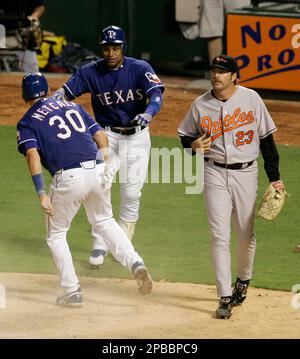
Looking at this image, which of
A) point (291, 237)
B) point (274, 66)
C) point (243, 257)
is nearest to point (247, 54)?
point (274, 66)

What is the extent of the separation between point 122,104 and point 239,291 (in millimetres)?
2124

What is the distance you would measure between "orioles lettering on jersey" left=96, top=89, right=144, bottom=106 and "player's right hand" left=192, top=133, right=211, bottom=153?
1618mm

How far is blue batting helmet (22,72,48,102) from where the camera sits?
337 inches

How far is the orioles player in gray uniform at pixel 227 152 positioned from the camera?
8.34 m

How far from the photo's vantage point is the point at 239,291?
8.65 meters

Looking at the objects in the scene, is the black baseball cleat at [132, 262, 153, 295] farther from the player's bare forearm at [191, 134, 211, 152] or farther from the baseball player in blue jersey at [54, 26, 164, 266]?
the baseball player in blue jersey at [54, 26, 164, 266]

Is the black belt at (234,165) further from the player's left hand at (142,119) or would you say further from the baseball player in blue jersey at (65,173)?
the player's left hand at (142,119)

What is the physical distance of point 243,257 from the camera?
8617mm

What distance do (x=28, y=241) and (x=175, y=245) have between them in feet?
4.47

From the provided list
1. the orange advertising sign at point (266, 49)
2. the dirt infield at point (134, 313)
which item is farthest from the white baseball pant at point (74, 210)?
the orange advertising sign at point (266, 49)

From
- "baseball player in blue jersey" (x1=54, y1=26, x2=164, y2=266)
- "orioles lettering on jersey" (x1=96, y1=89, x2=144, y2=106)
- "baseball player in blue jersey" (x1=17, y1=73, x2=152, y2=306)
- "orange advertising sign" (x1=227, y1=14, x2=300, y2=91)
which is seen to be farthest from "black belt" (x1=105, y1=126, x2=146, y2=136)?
"orange advertising sign" (x1=227, y1=14, x2=300, y2=91)

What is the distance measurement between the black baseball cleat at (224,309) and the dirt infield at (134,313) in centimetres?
6

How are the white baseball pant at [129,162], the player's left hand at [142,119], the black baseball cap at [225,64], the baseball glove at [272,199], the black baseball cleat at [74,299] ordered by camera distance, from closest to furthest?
1. the black baseball cap at [225,64]
2. the baseball glove at [272,199]
3. the black baseball cleat at [74,299]
4. the player's left hand at [142,119]
5. the white baseball pant at [129,162]

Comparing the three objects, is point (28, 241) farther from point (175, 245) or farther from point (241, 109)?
point (241, 109)
